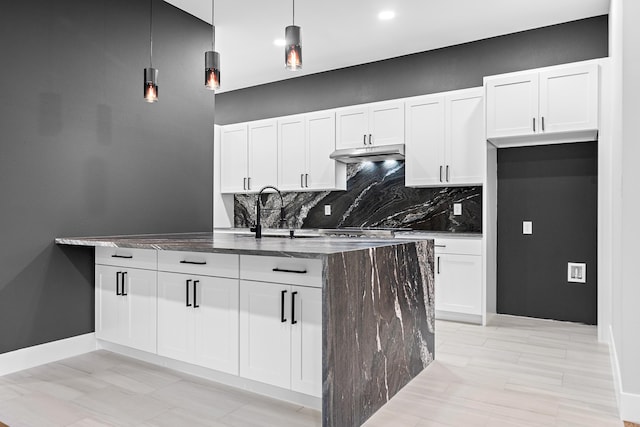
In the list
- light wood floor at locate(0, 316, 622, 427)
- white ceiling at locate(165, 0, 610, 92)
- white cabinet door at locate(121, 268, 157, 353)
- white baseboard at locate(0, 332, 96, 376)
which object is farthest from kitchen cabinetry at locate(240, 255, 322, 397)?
white ceiling at locate(165, 0, 610, 92)

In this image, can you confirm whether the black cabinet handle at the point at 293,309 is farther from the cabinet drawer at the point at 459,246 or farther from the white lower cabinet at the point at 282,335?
the cabinet drawer at the point at 459,246

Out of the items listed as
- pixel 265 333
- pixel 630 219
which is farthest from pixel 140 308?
pixel 630 219

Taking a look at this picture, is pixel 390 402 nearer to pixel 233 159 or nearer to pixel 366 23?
pixel 366 23

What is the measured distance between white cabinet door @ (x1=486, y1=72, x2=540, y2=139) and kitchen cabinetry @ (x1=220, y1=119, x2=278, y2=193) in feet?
8.91

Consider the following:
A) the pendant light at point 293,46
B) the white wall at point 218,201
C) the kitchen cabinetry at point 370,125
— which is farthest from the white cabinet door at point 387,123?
the pendant light at point 293,46

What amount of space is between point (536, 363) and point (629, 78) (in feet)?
6.35

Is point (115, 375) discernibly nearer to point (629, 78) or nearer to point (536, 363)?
point (536, 363)

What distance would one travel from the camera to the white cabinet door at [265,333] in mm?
2240

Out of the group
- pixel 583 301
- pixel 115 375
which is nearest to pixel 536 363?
pixel 583 301

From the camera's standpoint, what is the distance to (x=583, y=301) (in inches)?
164

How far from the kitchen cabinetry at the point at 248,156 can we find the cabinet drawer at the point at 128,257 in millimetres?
2769

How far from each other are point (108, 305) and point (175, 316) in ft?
2.64

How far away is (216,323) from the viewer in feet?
8.35

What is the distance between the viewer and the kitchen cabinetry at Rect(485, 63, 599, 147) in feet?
12.4
